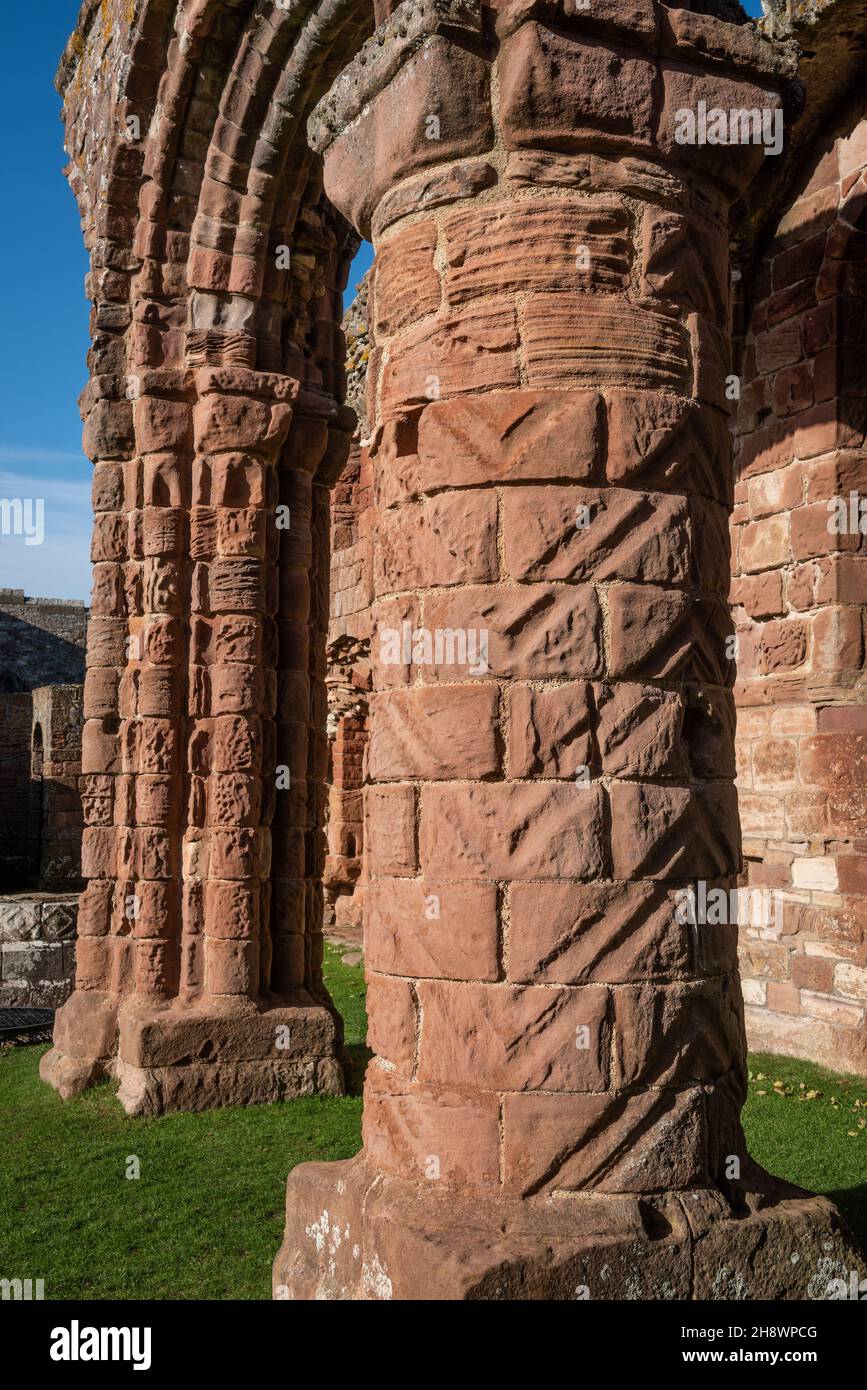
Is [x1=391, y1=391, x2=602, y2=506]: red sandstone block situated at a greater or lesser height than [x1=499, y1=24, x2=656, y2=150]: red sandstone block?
lesser

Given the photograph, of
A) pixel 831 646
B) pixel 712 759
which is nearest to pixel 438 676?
pixel 712 759

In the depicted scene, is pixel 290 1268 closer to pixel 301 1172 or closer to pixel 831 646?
pixel 301 1172

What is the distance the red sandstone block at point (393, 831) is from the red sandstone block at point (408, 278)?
123 centimetres

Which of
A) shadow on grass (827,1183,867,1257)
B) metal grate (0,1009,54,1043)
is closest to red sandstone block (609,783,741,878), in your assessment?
shadow on grass (827,1183,867,1257)

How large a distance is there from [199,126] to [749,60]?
4.71 metres

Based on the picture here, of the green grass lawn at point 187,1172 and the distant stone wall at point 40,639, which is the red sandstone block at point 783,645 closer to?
the green grass lawn at point 187,1172

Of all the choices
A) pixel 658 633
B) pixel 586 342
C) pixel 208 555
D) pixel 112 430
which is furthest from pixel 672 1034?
pixel 112 430

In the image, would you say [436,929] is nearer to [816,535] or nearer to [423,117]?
[423,117]

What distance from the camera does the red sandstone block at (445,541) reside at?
2.71 m

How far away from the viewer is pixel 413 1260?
2.46 meters

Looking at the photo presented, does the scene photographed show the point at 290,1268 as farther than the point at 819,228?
No

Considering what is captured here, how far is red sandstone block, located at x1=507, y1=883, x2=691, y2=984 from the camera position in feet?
8.52

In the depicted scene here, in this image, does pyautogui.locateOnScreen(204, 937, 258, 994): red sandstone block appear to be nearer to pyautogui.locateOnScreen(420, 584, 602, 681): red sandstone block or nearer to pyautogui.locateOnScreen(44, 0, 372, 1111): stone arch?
pyautogui.locateOnScreen(44, 0, 372, 1111): stone arch

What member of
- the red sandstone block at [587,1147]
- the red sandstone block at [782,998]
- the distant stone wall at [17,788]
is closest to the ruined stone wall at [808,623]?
the red sandstone block at [782,998]
